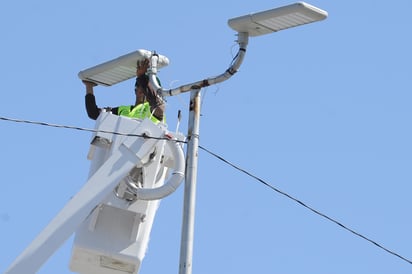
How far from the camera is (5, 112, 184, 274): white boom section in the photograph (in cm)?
1873

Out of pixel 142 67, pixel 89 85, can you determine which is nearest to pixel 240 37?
pixel 142 67

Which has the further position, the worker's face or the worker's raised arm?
the worker's raised arm

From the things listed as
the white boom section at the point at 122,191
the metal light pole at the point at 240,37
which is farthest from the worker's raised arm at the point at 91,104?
the metal light pole at the point at 240,37

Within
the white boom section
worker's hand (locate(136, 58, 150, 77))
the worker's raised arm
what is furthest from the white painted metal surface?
the white boom section

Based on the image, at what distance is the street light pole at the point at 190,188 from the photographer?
16.8 meters

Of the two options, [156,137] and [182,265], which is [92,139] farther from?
[182,265]

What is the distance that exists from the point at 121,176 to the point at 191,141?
137 centimetres

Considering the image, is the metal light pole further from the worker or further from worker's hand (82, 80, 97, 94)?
worker's hand (82, 80, 97, 94)

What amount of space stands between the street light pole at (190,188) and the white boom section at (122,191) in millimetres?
916

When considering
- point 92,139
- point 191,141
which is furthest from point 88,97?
point 191,141

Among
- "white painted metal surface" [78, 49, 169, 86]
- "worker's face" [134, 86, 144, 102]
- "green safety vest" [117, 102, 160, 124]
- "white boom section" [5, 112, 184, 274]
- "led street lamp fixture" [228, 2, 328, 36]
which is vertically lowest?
"white boom section" [5, 112, 184, 274]

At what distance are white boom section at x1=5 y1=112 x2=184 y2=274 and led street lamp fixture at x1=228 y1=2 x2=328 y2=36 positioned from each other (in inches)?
65.4

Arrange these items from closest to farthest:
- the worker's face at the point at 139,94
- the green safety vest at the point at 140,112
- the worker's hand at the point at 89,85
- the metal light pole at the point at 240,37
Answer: the metal light pole at the point at 240,37 → the green safety vest at the point at 140,112 → the worker's face at the point at 139,94 → the worker's hand at the point at 89,85

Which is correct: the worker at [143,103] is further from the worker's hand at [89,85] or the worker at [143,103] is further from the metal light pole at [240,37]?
the metal light pole at [240,37]
